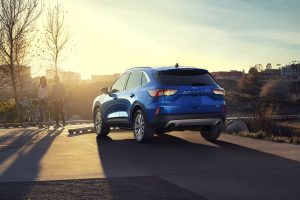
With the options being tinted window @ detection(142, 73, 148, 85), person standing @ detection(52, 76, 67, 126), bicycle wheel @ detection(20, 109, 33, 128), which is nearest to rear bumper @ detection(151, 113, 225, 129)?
tinted window @ detection(142, 73, 148, 85)

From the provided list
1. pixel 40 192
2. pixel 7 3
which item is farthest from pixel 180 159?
pixel 7 3

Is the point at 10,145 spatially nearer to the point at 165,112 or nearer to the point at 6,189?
the point at 165,112

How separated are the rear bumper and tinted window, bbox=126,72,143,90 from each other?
148 cm

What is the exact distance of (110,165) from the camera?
32.0 ft

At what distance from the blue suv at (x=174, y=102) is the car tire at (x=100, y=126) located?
175 centimetres

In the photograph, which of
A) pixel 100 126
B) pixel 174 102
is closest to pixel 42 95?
pixel 100 126

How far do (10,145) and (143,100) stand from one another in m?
3.57

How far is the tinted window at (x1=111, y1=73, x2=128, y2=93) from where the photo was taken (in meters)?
14.5

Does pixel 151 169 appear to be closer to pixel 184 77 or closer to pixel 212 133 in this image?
pixel 184 77

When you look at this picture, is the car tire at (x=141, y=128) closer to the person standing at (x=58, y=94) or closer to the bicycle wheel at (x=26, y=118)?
the person standing at (x=58, y=94)

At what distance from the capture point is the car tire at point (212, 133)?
13197 millimetres

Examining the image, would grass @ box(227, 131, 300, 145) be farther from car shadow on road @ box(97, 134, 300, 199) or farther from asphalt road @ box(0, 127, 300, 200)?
car shadow on road @ box(97, 134, 300, 199)

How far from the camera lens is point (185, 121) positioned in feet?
40.2

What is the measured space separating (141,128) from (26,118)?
40.5ft
